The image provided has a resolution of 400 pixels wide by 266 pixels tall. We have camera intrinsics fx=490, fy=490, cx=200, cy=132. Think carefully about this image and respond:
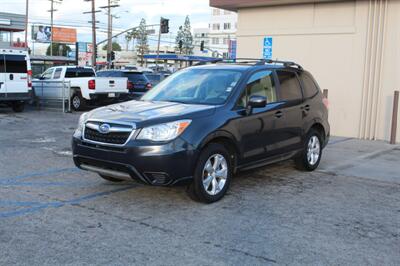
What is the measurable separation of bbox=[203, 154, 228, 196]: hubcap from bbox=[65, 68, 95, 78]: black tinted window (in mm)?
15285

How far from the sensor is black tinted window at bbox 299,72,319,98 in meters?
8.17

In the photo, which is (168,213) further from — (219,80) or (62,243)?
(219,80)

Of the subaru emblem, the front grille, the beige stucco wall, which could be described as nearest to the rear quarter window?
the beige stucco wall

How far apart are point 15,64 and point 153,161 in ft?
42.8

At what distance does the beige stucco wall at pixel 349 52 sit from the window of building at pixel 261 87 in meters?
6.49

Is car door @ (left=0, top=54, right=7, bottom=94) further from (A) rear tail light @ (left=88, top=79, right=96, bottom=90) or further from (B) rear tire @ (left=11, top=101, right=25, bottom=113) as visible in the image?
(A) rear tail light @ (left=88, top=79, right=96, bottom=90)

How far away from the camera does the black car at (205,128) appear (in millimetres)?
5652

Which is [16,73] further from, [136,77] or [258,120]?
[258,120]

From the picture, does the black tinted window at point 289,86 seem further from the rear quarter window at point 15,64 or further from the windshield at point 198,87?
the rear quarter window at point 15,64

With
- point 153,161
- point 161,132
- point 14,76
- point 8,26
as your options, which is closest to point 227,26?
point 8,26

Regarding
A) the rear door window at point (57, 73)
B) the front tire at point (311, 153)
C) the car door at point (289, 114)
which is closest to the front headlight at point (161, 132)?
the car door at point (289, 114)

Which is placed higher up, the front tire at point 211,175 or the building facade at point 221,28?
the building facade at point 221,28

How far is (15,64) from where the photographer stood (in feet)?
55.5

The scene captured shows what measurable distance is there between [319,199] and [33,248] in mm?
3756
